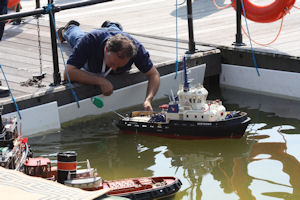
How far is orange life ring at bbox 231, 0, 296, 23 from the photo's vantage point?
9.92 metres

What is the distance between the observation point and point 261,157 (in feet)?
24.2

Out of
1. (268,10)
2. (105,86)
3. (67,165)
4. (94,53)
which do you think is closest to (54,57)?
(94,53)

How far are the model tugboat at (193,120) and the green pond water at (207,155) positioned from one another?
0.39 feet

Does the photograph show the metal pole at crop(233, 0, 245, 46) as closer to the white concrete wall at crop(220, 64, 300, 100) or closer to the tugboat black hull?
the white concrete wall at crop(220, 64, 300, 100)

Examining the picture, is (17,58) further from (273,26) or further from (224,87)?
(273,26)

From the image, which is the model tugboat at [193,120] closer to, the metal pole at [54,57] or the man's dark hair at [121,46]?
the man's dark hair at [121,46]

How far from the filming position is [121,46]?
7.71 m

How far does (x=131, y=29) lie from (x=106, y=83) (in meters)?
3.26

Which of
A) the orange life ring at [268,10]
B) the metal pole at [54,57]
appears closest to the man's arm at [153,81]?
the metal pole at [54,57]

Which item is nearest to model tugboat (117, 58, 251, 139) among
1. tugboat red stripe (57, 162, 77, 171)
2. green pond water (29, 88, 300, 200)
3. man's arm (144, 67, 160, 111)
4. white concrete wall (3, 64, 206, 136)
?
green pond water (29, 88, 300, 200)

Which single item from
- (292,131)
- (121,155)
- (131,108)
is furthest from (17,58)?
(292,131)

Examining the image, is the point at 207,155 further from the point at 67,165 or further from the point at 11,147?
the point at 11,147

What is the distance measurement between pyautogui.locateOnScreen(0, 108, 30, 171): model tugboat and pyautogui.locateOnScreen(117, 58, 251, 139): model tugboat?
5.58 feet

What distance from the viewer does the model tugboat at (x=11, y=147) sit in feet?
19.7
